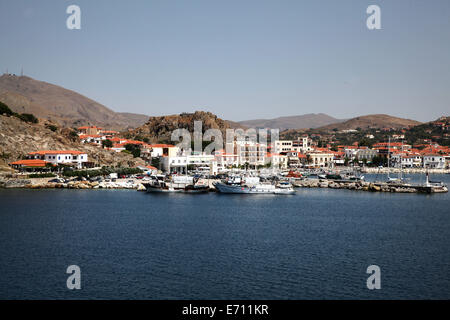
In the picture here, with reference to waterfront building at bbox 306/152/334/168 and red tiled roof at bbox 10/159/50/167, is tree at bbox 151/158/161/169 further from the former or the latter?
waterfront building at bbox 306/152/334/168

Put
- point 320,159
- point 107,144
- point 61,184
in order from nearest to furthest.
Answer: point 61,184 < point 107,144 < point 320,159

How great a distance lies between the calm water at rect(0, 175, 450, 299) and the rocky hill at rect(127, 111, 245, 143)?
62.5 m

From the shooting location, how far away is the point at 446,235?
23.0m

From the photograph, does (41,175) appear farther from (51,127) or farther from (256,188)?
(256,188)

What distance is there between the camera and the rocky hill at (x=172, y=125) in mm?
96938

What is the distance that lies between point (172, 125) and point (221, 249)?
3217 inches

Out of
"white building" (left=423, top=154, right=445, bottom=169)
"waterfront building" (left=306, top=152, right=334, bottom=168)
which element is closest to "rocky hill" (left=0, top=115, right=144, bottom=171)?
"waterfront building" (left=306, top=152, right=334, bottom=168)

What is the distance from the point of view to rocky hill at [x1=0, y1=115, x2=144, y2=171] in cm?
5306

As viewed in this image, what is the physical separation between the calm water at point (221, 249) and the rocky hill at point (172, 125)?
62518mm

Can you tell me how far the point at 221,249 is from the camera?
19.8 metres

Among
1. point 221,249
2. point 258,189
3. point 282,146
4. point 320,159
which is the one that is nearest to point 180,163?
point 258,189

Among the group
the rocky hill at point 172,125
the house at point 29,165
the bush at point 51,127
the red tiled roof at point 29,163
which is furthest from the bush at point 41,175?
the rocky hill at point 172,125

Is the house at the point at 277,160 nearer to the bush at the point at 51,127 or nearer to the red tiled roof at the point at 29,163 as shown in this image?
the bush at the point at 51,127
